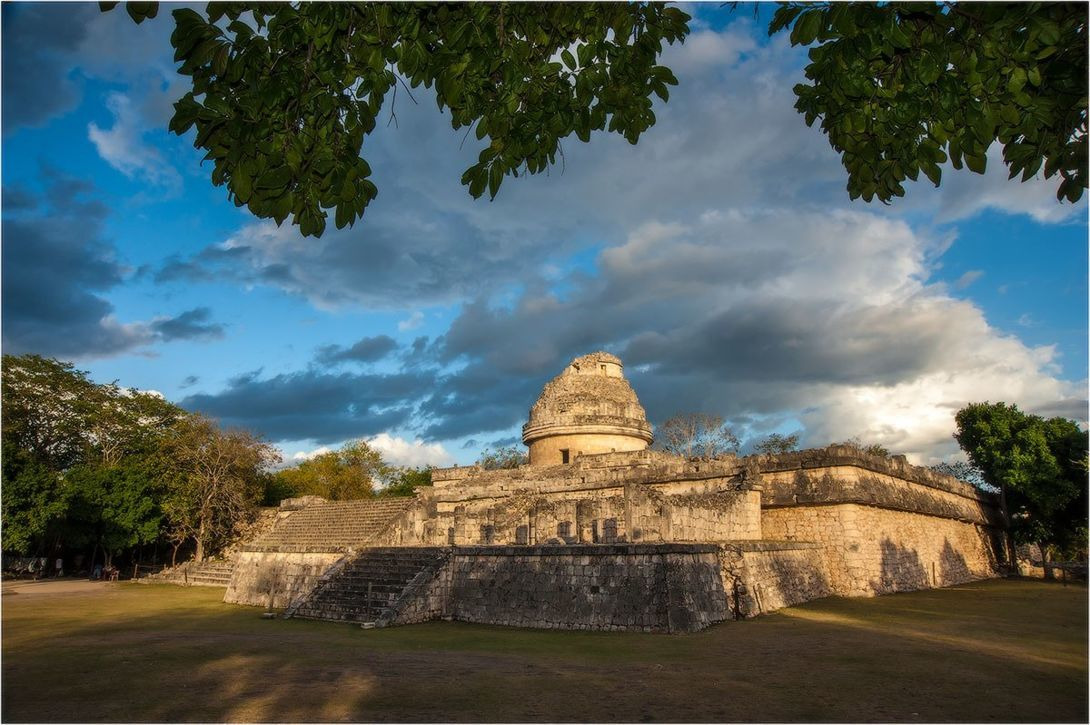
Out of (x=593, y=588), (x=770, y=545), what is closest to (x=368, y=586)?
(x=593, y=588)

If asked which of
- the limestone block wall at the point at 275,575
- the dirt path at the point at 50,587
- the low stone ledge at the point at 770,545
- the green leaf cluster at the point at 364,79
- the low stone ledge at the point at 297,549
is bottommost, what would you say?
the dirt path at the point at 50,587

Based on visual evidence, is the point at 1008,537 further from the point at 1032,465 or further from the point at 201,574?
the point at 201,574

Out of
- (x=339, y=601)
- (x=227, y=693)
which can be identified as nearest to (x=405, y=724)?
(x=227, y=693)

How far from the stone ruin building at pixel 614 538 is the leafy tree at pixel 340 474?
1813 cm

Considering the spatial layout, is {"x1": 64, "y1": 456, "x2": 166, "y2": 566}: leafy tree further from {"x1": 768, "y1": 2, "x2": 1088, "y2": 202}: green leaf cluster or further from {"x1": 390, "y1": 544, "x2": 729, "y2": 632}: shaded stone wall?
{"x1": 768, "y1": 2, "x2": 1088, "y2": 202}: green leaf cluster

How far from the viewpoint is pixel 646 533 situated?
15219 mm

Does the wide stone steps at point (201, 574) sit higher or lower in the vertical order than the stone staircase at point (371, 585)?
lower

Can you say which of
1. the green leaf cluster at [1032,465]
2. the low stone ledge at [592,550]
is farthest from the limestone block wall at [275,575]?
the green leaf cluster at [1032,465]

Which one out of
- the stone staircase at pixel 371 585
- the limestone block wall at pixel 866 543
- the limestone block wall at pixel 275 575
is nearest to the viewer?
the stone staircase at pixel 371 585

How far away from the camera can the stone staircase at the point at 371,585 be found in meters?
15.3

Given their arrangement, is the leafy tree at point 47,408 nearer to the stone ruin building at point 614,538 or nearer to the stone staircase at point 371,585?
the stone ruin building at point 614,538

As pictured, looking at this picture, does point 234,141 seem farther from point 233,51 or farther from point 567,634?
point 567,634

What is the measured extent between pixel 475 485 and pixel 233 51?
853 inches

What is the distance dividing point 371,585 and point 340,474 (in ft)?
104
